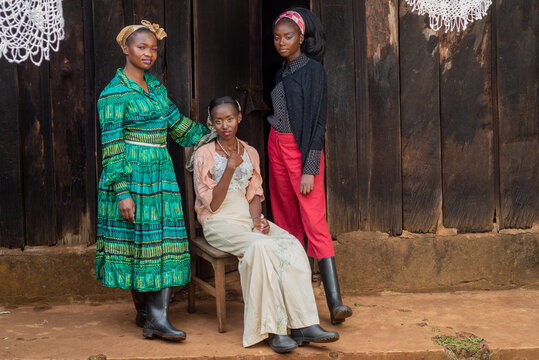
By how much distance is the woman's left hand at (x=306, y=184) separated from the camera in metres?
3.99

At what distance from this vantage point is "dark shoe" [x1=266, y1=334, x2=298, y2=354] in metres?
3.47

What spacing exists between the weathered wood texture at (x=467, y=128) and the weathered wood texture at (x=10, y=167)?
3119mm

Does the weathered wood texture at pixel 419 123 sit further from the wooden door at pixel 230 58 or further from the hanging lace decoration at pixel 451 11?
the wooden door at pixel 230 58

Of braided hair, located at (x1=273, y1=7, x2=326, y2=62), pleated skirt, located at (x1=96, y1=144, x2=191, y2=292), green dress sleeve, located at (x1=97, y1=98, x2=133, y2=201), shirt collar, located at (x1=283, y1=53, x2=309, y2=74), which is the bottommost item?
pleated skirt, located at (x1=96, y1=144, x2=191, y2=292)

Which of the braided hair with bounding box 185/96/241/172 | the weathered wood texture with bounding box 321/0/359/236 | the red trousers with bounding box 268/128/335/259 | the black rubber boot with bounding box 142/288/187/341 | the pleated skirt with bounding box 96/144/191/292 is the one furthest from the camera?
the weathered wood texture with bounding box 321/0/359/236

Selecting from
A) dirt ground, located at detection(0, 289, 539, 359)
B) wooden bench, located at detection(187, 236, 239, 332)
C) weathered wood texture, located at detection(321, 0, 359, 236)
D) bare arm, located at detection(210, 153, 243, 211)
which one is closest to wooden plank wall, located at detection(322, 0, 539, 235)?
weathered wood texture, located at detection(321, 0, 359, 236)

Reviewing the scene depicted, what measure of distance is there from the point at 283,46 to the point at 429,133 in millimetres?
1370

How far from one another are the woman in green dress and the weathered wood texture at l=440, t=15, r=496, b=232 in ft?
6.89

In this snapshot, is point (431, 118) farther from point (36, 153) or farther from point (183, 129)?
point (36, 153)

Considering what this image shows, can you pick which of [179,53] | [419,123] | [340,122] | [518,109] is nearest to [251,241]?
[340,122]

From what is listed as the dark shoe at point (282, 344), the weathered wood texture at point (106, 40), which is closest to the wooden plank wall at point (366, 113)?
the weathered wood texture at point (106, 40)

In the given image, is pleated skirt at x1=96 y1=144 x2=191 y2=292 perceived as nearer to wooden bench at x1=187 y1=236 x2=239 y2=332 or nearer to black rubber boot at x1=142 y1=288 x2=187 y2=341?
black rubber boot at x1=142 y1=288 x2=187 y2=341

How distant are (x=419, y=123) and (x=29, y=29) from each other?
292cm

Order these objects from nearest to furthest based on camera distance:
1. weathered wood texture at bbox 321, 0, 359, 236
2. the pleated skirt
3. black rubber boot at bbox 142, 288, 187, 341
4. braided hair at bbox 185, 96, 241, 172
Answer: black rubber boot at bbox 142, 288, 187, 341 < the pleated skirt < braided hair at bbox 185, 96, 241, 172 < weathered wood texture at bbox 321, 0, 359, 236
